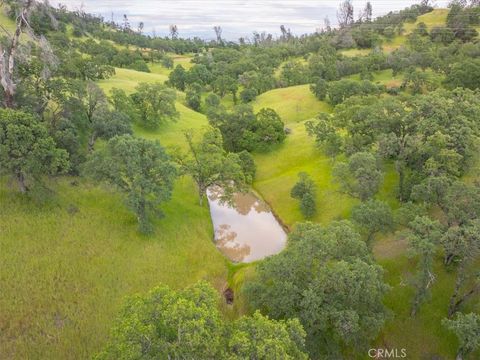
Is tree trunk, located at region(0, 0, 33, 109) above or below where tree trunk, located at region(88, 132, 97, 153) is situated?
above

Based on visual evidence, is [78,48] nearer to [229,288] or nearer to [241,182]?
[241,182]

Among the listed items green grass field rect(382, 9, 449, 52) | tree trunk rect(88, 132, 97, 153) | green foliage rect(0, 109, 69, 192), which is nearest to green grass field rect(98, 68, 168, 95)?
tree trunk rect(88, 132, 97, 153)

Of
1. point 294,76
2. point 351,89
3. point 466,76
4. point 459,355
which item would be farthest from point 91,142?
point 294,76

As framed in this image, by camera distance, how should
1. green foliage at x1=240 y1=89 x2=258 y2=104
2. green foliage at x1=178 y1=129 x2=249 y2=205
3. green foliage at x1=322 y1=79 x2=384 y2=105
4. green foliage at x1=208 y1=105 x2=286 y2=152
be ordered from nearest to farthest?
green foliage at x1=178 y1=129 x2=249 y2=205, green foliage at x1=208 y1=105 x2=286 y2=152, green foliage at x1=322 y1=79 x2=384 y2=105, green foliage at x1=240 y1=89 x2=258 y2=104

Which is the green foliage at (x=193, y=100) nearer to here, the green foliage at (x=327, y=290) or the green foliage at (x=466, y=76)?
the green foliage at (x=466, y=76)

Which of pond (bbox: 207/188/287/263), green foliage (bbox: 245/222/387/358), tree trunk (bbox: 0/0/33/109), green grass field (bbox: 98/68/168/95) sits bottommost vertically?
pond (bbox: 207/188/287/263)

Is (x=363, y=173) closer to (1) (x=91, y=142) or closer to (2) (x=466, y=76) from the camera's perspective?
(1) (x=91, y=142)

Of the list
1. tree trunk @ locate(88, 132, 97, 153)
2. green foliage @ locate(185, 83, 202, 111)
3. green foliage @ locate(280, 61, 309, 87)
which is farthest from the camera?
green foliage @ locate(280, 61, 309, 87)

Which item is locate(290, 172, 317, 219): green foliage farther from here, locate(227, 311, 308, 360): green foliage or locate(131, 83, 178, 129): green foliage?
locate(131, 83, 178, 129): green foliage
